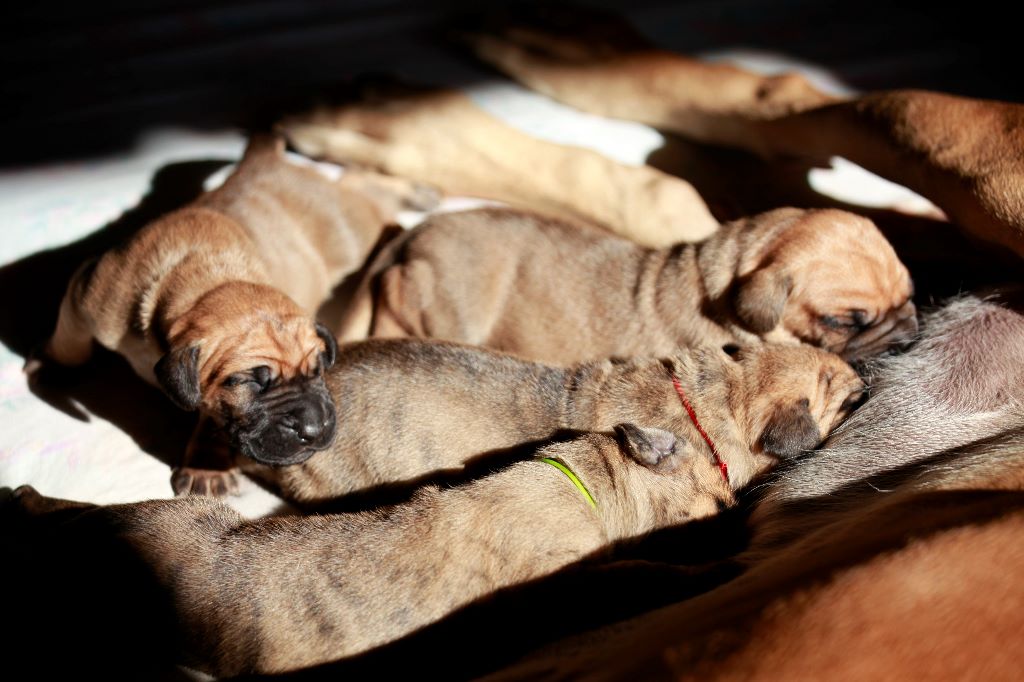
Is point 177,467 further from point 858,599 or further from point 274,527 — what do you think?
point 858,599

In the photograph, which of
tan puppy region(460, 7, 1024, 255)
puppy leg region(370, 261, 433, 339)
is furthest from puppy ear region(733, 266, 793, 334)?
puppy leg region(370, 261, 433, 339)

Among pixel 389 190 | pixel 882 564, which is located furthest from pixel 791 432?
pixel 389 190

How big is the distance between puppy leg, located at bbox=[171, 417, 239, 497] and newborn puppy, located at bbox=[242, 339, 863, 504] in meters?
0.13

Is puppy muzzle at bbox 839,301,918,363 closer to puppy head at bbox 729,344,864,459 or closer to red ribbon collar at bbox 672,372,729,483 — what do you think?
puppy head at bbox 729,344,864,459

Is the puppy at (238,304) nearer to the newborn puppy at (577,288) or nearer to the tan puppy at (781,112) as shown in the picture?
the newborn puppy at (577,288)

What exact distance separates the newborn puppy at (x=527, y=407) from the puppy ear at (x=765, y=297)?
13 centimetres

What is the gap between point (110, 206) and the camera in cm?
326

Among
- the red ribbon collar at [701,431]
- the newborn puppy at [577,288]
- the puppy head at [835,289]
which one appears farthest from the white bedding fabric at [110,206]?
the red ribbon collar at [701,431]

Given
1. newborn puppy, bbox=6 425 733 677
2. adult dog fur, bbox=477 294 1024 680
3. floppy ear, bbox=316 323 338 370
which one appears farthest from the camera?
floppy ear, bbox=316 323 338 370

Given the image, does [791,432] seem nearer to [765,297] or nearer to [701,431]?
[701,431]

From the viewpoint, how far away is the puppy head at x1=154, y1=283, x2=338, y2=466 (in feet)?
7.77

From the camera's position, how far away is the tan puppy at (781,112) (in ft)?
8.51

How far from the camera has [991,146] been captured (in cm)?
259

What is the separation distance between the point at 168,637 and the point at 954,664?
1461mm
